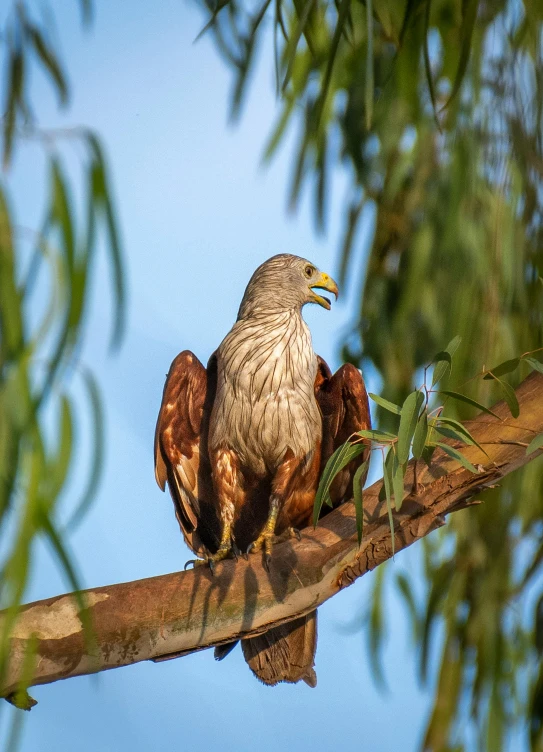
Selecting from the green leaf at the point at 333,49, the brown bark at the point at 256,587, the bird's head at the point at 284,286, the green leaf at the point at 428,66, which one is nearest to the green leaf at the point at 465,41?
the green leaf at the point at 428,66

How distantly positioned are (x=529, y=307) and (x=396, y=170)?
26.2 inches

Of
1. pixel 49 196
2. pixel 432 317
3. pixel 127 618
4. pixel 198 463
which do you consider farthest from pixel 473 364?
pixel 49 196

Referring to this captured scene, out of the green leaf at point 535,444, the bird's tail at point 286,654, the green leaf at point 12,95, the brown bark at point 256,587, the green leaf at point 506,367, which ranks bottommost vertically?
the bird's tail at point 286,654

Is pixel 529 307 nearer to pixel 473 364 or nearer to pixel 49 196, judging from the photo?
pixel 473 364

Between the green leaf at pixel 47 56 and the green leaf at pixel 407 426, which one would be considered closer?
the green leaf at pixel 47 56

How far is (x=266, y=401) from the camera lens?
343cm

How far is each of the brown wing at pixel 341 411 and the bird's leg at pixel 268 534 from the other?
227 mm

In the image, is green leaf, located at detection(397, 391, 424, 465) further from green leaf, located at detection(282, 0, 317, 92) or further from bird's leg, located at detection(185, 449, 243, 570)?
bird's leg, located at detection(185, 449, 243, 570)

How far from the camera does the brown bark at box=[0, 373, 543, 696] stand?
97.3 inches

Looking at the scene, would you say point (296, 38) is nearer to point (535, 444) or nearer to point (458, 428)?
point (458, 428)

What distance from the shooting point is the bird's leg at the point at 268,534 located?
10.3 feet

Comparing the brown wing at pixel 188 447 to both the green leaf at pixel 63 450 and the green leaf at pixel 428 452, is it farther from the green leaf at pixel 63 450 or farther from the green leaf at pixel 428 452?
the green leaf at pixel 63 450

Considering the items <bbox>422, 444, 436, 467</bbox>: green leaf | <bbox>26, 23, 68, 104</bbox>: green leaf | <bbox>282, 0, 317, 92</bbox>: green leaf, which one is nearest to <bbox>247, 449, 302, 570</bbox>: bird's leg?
<bbox>422, 444, 436, 467</bbox>: green leaf

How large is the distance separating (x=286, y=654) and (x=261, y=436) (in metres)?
0.76
